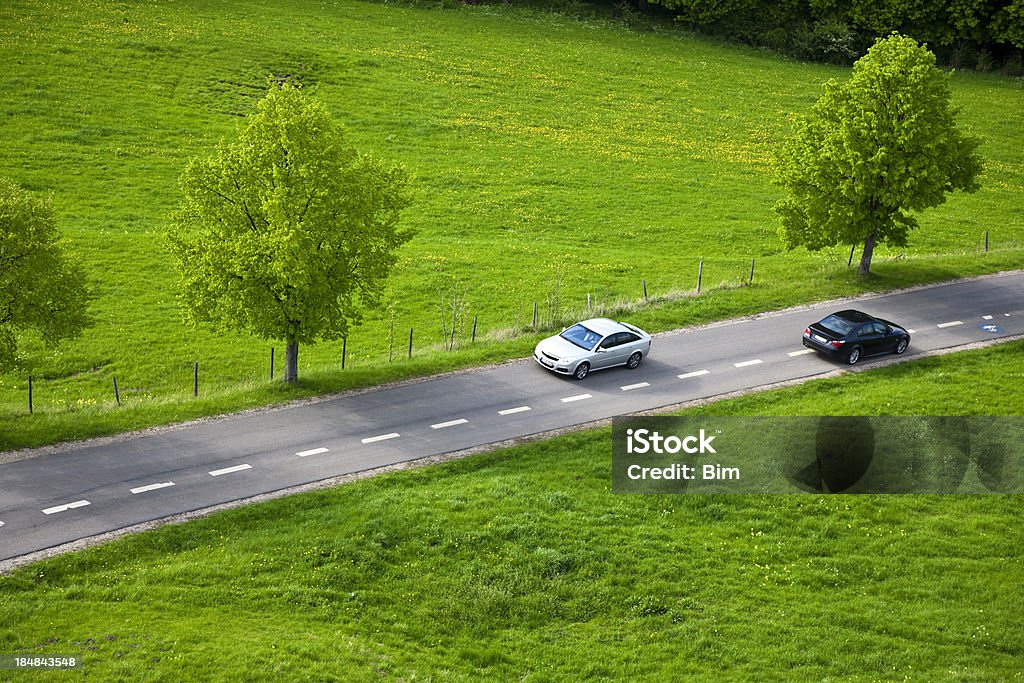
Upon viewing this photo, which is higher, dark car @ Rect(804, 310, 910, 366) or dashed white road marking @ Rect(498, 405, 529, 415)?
dark car @ Rect(804, 310, 910, 366)

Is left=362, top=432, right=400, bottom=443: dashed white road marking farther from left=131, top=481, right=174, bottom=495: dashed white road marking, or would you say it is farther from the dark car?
the dark car

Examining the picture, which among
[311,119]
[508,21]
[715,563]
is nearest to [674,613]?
[715,563]

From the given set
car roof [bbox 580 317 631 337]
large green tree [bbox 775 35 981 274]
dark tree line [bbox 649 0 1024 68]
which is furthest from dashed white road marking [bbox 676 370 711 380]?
dark tree line [bbox 649 0 1024 68]

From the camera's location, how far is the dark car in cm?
3706

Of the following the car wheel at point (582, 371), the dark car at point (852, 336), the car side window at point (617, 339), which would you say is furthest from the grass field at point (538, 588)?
the dark car at point (852, 336)

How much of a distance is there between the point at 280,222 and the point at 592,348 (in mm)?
11184

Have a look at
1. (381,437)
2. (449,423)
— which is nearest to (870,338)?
(449,423)

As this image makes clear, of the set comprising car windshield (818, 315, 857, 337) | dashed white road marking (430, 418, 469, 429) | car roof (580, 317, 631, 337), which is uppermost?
car windshield (818, 315, 857, 337)

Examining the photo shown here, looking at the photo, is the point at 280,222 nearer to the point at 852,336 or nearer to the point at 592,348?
the point at 592,348

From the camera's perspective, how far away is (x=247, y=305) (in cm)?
3228

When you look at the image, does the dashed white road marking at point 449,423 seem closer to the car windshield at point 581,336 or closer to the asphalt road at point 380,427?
the asphalt road at point 380,427

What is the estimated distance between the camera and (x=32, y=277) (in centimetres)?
3042
